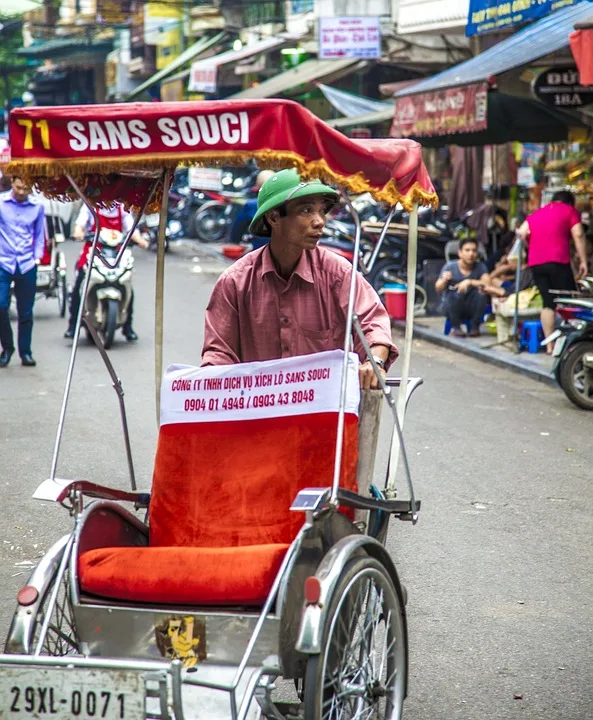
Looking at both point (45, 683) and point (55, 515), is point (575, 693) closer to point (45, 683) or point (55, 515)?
point (45, 683)

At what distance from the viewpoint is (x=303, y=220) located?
394 centimetres

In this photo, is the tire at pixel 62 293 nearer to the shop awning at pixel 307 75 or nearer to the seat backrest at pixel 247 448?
the shop awning at pixel 307 75

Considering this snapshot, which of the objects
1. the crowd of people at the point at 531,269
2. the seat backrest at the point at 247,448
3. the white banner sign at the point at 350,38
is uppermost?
the white banner sign at the point at 350,38

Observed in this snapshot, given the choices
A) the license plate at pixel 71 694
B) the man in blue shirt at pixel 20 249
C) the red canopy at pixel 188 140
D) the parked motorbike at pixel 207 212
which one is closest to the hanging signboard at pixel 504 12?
the man in blue shirt at pixel 20 249

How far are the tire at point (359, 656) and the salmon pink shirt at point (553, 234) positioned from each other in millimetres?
8992

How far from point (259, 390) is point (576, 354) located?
247 inches

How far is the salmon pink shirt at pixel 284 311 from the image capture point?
406cm

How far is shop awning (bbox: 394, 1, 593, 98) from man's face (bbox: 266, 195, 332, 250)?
803 cm

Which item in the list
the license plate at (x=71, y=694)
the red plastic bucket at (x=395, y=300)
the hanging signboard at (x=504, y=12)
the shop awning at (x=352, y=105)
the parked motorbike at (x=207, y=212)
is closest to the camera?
the license plate at (x=71, y=694)

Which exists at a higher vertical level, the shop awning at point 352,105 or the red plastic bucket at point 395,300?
the shop awning at point 352,105

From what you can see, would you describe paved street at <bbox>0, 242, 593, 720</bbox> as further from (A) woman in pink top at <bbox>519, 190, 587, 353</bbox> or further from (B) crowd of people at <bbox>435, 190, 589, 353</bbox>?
(B) crowd of people at <bbox>435, 190, 589, 353</bbox>

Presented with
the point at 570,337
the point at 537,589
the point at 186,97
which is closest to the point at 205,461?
the point at 537,589

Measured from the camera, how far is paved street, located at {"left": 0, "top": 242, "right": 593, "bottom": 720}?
165 inches

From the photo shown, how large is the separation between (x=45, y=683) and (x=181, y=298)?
1515 cm
